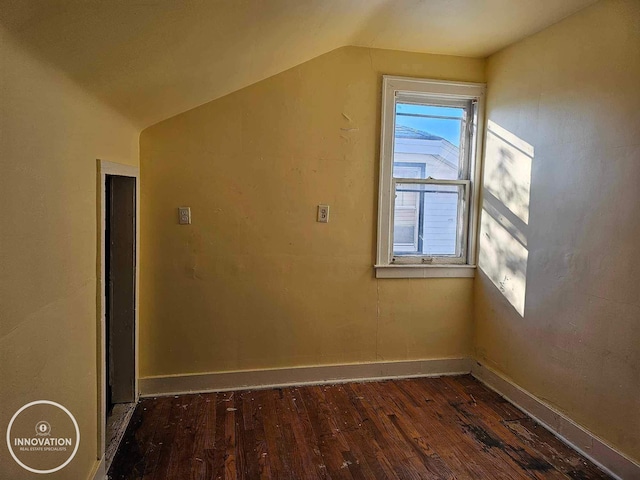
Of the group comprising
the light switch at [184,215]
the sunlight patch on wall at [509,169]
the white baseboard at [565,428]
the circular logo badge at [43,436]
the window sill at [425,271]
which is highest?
the sunlight patch on wall at [509,169]

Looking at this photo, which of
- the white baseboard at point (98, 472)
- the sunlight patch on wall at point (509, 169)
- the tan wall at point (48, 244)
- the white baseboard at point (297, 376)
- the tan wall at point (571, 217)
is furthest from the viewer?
the white baseboard at point (297, 376)

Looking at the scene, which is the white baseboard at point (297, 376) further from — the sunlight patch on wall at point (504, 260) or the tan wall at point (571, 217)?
the sunlight patch on wall at point (504, 260)

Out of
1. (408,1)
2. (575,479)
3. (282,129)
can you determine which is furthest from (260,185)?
(575,479)

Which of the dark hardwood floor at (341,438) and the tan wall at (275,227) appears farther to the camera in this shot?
the tan wall at (275,227)

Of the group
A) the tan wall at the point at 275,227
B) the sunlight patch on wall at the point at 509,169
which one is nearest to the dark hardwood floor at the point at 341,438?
the tan wall at the point at 275,227

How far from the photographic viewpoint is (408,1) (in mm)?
2242

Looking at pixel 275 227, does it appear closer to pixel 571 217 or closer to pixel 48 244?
pixel 48 244

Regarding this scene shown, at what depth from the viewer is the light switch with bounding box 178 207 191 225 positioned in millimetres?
2748

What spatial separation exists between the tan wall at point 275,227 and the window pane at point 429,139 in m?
0.24

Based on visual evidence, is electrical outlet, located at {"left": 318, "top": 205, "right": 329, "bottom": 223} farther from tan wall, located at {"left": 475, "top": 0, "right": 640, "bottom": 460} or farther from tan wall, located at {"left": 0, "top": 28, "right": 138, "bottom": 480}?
tan wall, located at {"left": 0, "top": 28, "right": 138, "bottom": 480}

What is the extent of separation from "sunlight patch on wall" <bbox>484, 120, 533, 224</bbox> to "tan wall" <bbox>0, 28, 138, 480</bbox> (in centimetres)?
249

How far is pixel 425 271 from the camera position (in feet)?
10.4

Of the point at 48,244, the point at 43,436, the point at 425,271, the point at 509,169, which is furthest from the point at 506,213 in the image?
the point at 43,436

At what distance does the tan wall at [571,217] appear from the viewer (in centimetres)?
202
